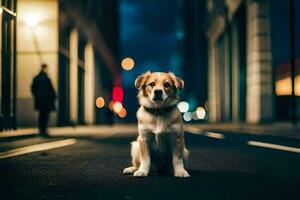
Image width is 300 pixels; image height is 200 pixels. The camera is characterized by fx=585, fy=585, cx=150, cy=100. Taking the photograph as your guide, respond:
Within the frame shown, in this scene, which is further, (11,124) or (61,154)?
(11,124)

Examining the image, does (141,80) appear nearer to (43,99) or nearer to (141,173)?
(141,173)

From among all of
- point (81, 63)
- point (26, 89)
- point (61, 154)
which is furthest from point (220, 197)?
point (81, 63)

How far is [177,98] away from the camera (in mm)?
6723

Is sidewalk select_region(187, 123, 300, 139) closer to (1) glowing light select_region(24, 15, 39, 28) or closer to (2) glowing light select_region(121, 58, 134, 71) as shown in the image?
(1) glowing light select_region(24, 15, 39, 28)

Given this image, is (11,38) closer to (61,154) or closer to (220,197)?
(61,154)

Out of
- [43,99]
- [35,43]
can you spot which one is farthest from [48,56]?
[43,99]

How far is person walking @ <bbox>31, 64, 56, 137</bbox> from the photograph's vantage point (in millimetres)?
17500

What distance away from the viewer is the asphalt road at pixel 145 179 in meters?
5.54

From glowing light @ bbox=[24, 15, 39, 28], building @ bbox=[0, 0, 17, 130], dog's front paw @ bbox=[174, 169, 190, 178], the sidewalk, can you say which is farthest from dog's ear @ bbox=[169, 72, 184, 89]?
glowing light @ bbox=[24, 15, 39, 28]

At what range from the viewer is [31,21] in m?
27.6

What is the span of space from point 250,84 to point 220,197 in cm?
2777

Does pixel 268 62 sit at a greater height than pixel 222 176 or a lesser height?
greater

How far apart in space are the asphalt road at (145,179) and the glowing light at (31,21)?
18096mm

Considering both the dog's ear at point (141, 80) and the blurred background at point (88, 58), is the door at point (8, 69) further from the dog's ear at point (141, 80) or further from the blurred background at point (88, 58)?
the dog's ear at point (141, 80)
